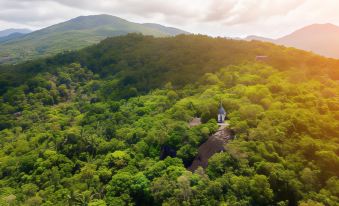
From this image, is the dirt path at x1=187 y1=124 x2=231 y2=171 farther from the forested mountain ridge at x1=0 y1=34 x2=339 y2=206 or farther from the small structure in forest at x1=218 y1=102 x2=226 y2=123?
the small structure in forest at x1=218 y1=102 x2=226 y2=123

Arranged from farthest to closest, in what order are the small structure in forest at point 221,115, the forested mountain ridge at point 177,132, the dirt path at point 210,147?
the small structure in forest at point 221,115
the dirt path at point 210,147
the forested mountain ridge at point 177,132

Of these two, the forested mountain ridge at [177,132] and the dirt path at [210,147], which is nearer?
the forested mountain ridge at [177,132]

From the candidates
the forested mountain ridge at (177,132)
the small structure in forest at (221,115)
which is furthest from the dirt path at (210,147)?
the small structure in forest at (221,115)

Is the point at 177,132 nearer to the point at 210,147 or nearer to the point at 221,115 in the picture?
the point at 210,147

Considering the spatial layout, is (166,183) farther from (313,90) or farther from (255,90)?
(313,90)

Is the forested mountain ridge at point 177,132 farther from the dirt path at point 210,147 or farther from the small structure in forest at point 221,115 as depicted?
the small structure in forest at point 221,115

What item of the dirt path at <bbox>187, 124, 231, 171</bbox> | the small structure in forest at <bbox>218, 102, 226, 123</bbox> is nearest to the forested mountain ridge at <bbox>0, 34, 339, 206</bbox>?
the dirt path at <bbox>187, 124, 231, 171</bbox>

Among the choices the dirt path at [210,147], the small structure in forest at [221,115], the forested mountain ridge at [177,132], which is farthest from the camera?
the small structure in forest at [221,115]
